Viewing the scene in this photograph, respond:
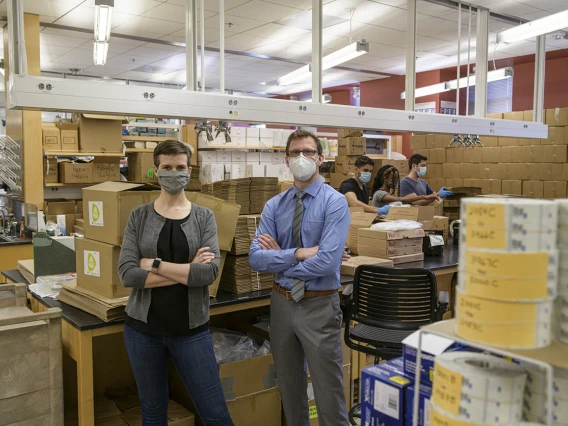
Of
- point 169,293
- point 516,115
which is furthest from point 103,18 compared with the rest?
point 516,115

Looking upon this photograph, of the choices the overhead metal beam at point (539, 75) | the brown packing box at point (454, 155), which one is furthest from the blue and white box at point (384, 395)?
the brown packing box at point (454, 155)

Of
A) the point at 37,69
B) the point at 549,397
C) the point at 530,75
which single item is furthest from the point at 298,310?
the point at 530,75

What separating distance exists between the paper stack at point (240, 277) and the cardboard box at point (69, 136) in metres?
3.66

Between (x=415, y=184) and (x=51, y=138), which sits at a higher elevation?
(x=51, y=138)

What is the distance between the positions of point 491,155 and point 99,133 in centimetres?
539

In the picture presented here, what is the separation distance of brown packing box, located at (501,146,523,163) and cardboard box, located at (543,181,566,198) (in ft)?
1.75

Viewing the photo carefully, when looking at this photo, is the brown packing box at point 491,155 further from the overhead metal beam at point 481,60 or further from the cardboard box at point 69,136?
the cardboard box at point 69,136

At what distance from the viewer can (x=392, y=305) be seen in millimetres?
2949

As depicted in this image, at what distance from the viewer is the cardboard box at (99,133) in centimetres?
598

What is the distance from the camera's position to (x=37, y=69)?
5.82 meters

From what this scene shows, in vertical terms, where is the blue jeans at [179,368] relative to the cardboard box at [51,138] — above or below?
below

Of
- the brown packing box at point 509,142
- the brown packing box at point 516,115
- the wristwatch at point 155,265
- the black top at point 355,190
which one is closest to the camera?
the wristwatch at point 155,265

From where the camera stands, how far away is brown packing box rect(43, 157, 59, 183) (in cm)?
601

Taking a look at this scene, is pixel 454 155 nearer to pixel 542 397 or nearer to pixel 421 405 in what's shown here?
pixel 421 405
